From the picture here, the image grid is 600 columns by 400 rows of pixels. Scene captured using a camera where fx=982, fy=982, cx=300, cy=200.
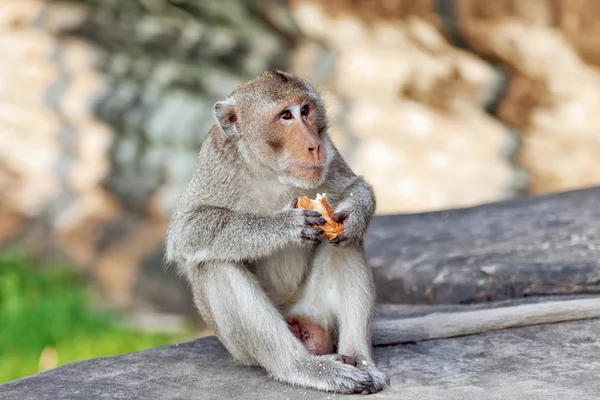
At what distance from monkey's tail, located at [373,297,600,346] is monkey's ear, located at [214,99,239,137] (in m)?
1.22

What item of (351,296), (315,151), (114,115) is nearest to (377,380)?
(351,296)

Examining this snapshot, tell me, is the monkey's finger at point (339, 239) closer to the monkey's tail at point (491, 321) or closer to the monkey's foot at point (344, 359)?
the monkey's foot at point (344, 359)

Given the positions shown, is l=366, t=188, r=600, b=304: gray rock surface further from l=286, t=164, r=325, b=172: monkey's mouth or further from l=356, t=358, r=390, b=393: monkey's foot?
l=286, t=164, r=325, b=172: monkey's mouth

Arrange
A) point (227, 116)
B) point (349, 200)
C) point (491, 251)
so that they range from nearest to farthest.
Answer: point (349, 200)
point (227, 116)
point (491, 251)

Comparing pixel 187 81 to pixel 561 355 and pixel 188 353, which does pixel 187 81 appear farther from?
pixel 561 355

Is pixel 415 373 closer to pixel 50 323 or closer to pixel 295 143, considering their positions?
pixel 295 143

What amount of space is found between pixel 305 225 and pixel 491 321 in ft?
3.85

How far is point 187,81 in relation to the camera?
952cm

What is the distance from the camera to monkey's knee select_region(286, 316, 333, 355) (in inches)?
180

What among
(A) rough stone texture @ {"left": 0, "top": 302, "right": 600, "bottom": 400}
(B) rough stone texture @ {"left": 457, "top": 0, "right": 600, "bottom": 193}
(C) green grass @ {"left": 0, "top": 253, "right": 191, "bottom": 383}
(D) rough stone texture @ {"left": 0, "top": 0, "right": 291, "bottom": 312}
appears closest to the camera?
(A) rough stone texture @ {"left": 0, "top": 302, "right": 600, "bottom": 400}

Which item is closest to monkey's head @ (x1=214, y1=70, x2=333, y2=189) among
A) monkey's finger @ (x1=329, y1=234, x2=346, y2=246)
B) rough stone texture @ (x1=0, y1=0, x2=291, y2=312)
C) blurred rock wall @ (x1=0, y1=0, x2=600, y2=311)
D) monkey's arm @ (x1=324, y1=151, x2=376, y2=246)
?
monkey's arm @ (x1=324, y1=151, x2=376, y2=246)

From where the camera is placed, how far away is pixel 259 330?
14.0ft

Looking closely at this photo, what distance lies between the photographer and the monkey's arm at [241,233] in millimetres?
4281

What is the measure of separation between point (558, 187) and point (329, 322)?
4.62 metres
